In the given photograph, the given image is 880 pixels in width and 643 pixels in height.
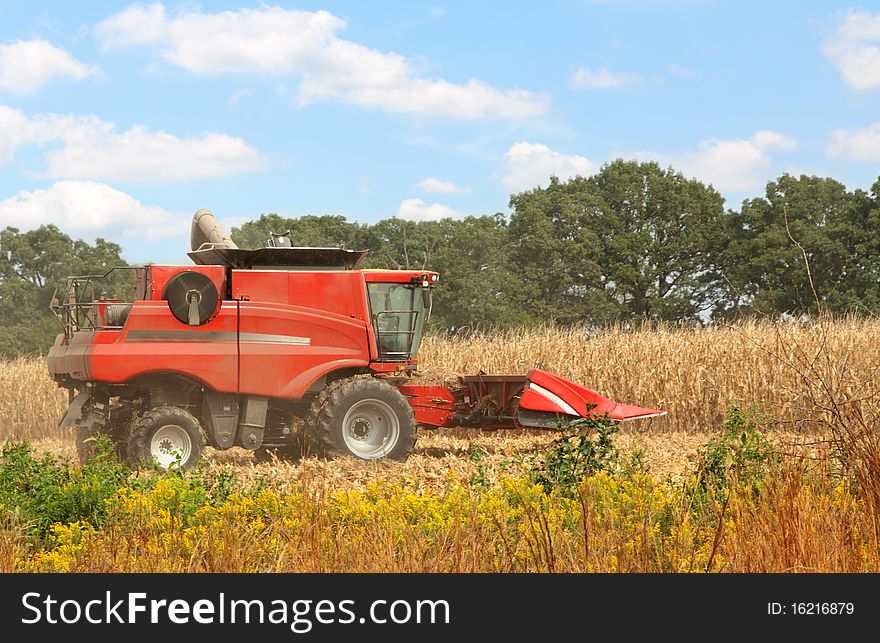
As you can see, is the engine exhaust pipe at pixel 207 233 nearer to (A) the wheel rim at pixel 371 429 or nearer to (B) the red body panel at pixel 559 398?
(A) the wheel rim at pixel 371 429

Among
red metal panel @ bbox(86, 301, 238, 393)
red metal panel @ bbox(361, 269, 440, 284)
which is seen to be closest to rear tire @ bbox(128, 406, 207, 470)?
red metal panel @ bbox(86, 301, 238, 393)

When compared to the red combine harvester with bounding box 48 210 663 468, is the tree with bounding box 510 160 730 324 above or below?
above

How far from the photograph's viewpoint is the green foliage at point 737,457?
6109mm

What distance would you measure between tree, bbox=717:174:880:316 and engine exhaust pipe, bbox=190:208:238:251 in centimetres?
2735

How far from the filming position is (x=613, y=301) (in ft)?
139

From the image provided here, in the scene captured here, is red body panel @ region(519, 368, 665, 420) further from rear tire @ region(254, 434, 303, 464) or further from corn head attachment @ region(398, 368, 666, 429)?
rear tire @ region(254, 434, 303, 464)

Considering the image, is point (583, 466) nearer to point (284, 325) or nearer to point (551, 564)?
point (551, 564)

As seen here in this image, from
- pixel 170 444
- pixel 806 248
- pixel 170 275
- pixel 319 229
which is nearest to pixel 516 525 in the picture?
pixel 170 444

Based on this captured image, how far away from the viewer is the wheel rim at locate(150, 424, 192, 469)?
1055 centimetres

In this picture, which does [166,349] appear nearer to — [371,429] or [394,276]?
[371,429]

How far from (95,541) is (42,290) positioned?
49.0 m

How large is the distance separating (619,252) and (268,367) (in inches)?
1336

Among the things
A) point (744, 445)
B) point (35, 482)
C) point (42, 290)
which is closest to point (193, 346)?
point (35, 482)

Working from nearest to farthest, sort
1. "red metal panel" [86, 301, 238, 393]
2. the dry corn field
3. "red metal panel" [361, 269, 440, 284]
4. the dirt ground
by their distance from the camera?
the dry corn field, the dirt ground, "red metal panel" [86, 301, 238, 393], "red metal panel" [361, 269, 440, 284]
